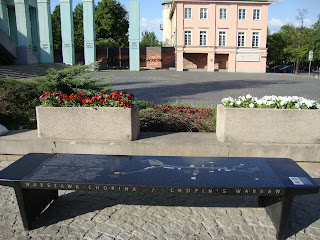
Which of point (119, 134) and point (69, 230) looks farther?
point (119, 134)

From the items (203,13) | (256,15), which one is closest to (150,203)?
(203,13)

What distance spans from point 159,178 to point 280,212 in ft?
4.34

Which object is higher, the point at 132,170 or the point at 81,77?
the point at 81,77

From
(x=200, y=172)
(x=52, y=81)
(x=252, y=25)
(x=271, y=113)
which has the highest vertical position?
(x=252, y=25)

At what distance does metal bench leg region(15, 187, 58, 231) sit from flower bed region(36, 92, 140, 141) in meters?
1.54

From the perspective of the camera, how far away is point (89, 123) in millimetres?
5070

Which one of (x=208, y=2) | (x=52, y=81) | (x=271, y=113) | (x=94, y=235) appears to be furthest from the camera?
(x=208, y=2)

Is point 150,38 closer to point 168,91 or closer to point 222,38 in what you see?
point 222,38

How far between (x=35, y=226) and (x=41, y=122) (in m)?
2.21

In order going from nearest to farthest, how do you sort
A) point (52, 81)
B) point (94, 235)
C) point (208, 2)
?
1. point (94, 235)
2. point (52, 81)
3. point (208, 2)

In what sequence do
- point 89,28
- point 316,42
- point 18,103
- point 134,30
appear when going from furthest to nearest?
point 316,42 < point 134,30 < point 89,28 < point 18,103

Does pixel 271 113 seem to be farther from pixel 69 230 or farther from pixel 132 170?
pixel 69 230

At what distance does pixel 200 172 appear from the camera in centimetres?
331

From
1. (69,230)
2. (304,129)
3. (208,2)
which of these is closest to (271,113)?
(304,129)
